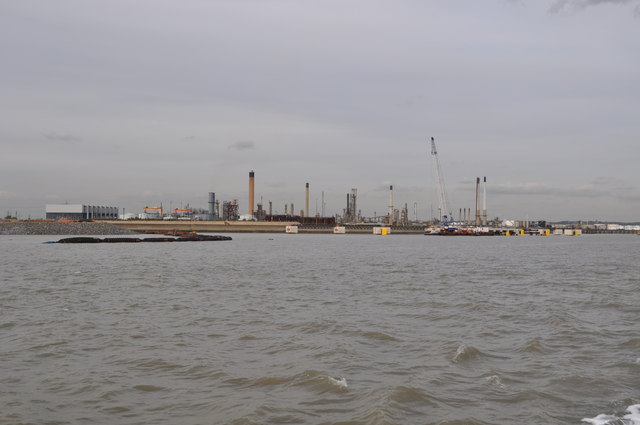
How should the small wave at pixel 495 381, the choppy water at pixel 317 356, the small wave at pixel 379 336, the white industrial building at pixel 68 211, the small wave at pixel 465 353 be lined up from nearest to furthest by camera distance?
the choppy water at pixel 317 356
the small wave at pixel 495 381
the small wave at pixel 465 353
the small wave at pixel 379 336
the white industrial building at pixel 68 211

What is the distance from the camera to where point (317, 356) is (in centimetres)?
1362

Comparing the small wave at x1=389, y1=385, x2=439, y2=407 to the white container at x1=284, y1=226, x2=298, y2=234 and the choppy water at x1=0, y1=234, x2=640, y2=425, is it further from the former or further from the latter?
the white container at x1=284, y1=226, x2=298, y2=234

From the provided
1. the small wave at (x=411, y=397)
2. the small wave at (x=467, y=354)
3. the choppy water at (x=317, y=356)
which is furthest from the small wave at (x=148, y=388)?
the small wave at (x=467, y=354)

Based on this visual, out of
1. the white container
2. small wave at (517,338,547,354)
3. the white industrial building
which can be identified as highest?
the white industrial building

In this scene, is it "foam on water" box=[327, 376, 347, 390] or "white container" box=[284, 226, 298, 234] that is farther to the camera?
"white container" box=[284, 226, 298, 234]

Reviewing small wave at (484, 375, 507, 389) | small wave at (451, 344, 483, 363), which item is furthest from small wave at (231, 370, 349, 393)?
small wave at (451, 344, 483, 363)

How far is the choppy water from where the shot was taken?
966 cm

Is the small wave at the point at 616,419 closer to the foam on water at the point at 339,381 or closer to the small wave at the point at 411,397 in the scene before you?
the small wave at the point at 411,397

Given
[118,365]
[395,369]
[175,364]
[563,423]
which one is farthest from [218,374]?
[563,423]

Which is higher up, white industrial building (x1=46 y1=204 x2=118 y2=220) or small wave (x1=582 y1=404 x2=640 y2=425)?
white industrial building (x1=46 y1=204 x2=118 y2=220)

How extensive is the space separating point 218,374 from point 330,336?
16.1 ft

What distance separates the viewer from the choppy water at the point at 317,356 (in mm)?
9656

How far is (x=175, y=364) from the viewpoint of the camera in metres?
12.7

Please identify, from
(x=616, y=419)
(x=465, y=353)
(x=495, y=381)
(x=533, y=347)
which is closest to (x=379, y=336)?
(x=465, y=353)
